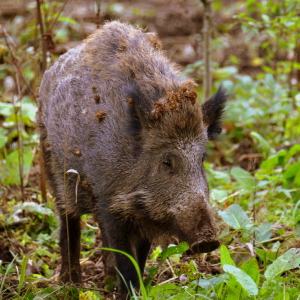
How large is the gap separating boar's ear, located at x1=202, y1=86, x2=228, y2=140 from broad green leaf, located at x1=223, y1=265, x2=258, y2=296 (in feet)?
4.28

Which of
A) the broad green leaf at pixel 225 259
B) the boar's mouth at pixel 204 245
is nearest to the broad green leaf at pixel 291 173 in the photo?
the broad green leaf at pixel 225 259

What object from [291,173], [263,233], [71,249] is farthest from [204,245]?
[291,173]

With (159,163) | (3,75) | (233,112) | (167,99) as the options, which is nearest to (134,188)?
(159,163)

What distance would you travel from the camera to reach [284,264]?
328 cm

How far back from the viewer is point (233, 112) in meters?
8.06

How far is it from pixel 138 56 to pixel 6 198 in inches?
88.0

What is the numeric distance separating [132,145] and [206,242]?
936 millimetres

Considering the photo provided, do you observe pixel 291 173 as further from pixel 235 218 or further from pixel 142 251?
pixel 142 251

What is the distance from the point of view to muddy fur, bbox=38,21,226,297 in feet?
11.6

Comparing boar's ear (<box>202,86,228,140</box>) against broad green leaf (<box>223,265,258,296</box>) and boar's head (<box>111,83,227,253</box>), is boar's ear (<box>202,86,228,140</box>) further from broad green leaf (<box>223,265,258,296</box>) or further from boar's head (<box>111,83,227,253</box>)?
broad green leaf (<box>223,265,258,296</box>)

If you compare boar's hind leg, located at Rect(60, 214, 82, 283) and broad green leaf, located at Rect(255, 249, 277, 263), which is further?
boar's hind leg, located at Rect(60, 214, 82, 283)

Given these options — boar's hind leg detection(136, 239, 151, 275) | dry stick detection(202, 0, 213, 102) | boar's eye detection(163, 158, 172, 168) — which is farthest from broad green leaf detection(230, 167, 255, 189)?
boar's eye detection(163, 158, 172, 168)

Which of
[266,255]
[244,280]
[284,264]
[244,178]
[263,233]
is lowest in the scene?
[244,178]

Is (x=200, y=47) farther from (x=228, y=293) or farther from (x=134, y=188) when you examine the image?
(x=228, y=293)
